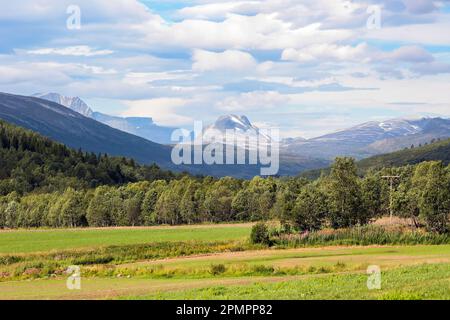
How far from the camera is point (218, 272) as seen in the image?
6028 centimetres

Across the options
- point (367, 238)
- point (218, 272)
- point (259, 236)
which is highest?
point (218, 272)

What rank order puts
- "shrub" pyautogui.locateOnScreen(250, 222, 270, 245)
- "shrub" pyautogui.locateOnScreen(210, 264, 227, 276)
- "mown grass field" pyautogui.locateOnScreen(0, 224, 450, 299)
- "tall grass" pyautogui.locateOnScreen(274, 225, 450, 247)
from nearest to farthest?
"mown grass field" pyautogui.locateOnScreen(0, 224, 450, 299) → "shrub" pyautogui.locateOnScreen(210, 264, 227, 276) → "tall grass" pyautogui.locateOnScreen(274, 225, 450, 247) → "shrub" pyautogui.locateOnScreen(250, 222, 270, 245)

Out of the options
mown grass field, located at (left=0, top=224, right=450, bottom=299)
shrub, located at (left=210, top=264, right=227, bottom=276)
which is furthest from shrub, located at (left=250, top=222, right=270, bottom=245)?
shrub, located at (left=210, top=264, right=227, bottom=276)

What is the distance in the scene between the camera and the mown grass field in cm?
3600

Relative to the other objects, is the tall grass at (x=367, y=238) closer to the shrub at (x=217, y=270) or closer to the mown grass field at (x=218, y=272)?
the mown grass field at (x=218, y=272)

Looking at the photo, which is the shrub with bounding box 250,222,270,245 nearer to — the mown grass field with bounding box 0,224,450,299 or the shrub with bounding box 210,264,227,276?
the mown grass field with bounding box 0,224,450,299

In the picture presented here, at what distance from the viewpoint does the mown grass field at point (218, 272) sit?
36000mm

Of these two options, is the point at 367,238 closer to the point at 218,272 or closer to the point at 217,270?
the point at 217,270

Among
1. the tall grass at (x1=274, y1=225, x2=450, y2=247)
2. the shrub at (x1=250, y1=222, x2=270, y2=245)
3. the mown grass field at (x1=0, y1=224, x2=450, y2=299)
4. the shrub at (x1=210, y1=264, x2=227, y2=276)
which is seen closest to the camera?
the mown grass field at (x1=0, y1=224, x2=450, y2=299)

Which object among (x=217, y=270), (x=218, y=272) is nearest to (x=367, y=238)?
(x=217, y=270)
